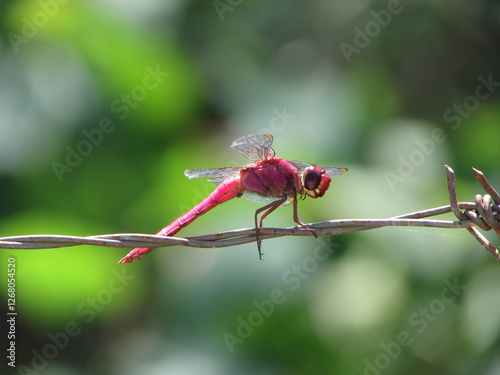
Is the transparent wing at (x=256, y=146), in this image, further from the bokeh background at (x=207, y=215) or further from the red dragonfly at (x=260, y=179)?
the bokeh background at (x=207, y=215)

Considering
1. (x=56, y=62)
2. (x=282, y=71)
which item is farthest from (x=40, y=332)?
(x=282, y=71)

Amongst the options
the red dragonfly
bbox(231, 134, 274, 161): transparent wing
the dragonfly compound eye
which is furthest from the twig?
bbox(231, 134, 274, 161): transparent wing

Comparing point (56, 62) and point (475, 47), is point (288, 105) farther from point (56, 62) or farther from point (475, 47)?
point (475, 47)

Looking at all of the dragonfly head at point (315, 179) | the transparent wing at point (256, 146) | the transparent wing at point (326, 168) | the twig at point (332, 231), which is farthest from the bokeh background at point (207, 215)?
the twig at point (332, 231)

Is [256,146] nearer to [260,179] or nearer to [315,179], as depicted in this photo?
[260,179]

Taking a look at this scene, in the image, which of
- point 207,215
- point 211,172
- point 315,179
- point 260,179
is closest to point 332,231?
point 315,179

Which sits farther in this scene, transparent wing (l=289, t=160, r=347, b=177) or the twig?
transparent wing (l=289, t=160, r=347, b=177)

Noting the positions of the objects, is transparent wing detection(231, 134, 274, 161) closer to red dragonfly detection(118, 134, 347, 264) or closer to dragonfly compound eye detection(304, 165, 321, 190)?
red dragonfly detection(118, 134, 347, 264)
